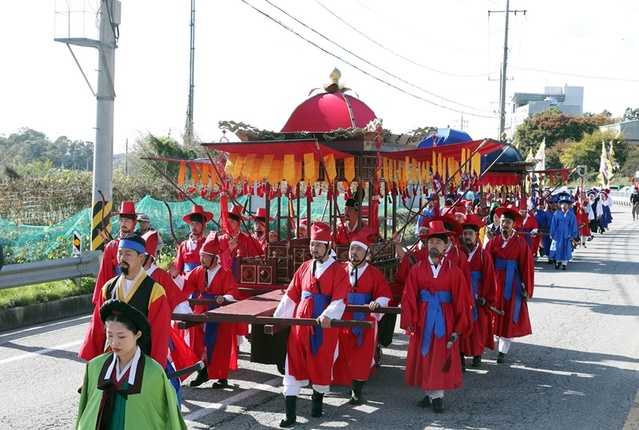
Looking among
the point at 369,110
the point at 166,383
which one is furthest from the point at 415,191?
the point at 166,383

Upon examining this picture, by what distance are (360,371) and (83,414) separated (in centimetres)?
378

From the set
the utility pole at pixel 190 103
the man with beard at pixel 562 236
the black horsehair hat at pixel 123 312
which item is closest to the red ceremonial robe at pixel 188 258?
the black horsehair hat at pixel 123 312

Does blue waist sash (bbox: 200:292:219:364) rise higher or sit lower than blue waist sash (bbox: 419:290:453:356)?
lower

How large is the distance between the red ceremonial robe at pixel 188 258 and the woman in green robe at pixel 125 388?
485cm

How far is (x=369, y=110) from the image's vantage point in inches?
396

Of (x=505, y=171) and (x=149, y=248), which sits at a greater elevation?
(x=505, y=171)

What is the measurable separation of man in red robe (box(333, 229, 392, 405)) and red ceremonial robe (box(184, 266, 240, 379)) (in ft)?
3.99

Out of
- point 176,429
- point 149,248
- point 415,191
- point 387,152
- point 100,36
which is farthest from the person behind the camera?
point 100,36

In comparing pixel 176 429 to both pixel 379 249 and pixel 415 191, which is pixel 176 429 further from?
pixel 415 191

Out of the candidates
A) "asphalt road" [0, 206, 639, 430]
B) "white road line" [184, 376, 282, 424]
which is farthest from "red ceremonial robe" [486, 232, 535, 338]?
"white road line" [184, 376, 282, 424]

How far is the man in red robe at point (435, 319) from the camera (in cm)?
709

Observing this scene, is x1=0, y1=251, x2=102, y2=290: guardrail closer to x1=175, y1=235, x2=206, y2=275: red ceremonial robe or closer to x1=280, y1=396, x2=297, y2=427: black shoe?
x1=175, y1=235, x2=206, y2=275: red ceremonial robe

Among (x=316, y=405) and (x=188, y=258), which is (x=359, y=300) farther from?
(x=188, y=258)

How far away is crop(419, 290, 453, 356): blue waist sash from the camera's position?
716 cm
